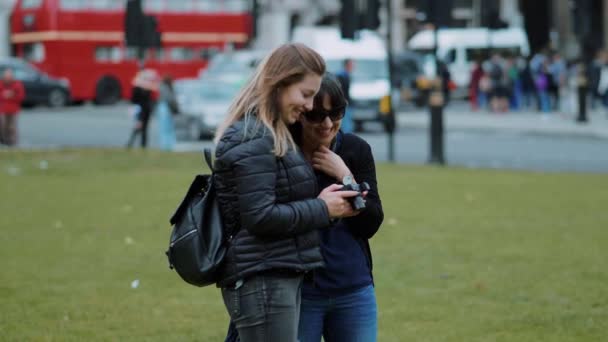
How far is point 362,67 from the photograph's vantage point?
1260 inches

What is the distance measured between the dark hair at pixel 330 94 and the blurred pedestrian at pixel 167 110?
19563 mm

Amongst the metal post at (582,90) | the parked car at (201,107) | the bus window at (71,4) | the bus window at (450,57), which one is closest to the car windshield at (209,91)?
the parked car at (201,107)

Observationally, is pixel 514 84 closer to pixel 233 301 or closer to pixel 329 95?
pixel 329 95

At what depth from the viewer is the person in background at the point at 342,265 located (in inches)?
166

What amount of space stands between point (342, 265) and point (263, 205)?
0.59 m

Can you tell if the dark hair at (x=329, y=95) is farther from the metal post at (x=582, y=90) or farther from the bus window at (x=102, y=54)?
the bus window at (x=102, y=54)

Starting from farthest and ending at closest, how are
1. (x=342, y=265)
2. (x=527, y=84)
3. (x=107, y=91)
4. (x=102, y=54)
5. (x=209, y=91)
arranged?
(x=107, y=91) < (x=102, y=54) < (x=527, y=84) < (x=209, y=91) < (x=342, y=265)

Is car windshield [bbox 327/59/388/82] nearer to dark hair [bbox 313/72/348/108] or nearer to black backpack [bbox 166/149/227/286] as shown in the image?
dark hair [bbox 313/72/348/108]

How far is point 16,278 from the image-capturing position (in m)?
8.99

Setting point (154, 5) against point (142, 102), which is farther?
point (154, 5)

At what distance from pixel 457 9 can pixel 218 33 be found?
801 inches

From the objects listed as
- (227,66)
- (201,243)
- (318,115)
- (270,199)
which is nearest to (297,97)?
(318,115)

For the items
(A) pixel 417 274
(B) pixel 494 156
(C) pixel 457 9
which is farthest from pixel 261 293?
(C) pixel 457 9

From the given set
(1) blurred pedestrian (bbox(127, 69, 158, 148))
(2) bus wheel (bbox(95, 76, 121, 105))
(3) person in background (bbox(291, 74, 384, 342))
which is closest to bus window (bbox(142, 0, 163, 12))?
(2) bus wheel (bbox(95, 76, 121, 105))
